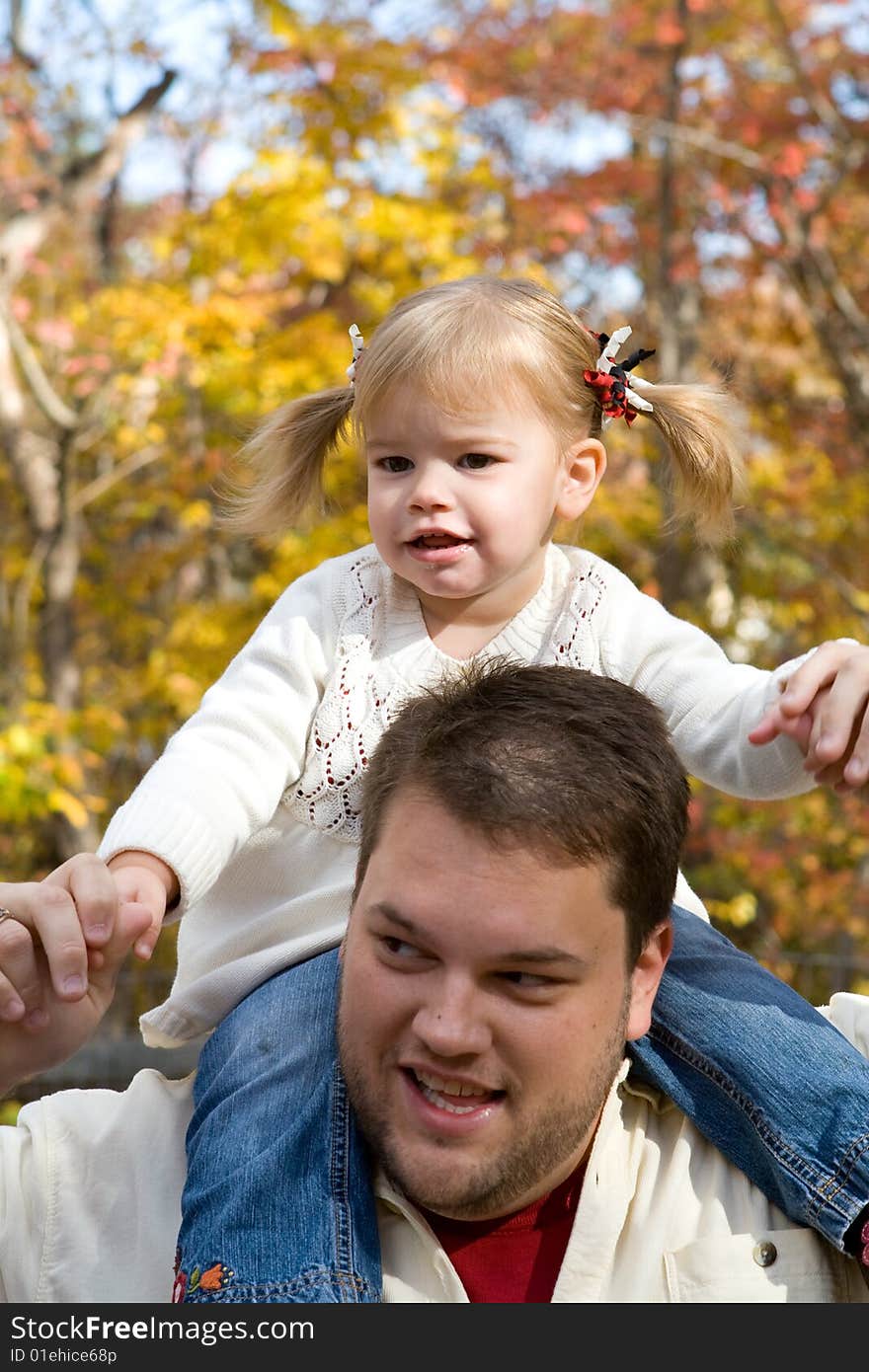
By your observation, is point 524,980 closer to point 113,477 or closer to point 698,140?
point 698,140

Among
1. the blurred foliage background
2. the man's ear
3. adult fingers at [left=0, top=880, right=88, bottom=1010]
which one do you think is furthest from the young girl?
the blurred foliage background

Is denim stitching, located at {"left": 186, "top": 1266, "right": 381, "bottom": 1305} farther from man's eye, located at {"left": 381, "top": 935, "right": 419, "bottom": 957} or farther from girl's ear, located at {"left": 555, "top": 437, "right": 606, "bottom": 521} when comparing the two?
girl's ear, located at {"left": 555, "top": 437, "right": 606, "bottom": 521}

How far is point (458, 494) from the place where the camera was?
2467 millimetres

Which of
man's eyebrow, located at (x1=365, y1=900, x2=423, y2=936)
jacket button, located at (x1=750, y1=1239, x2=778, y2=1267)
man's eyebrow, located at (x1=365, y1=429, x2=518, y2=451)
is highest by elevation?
man's eyebrow, located at (x1=365, y1=429, x2=518, y2=451)

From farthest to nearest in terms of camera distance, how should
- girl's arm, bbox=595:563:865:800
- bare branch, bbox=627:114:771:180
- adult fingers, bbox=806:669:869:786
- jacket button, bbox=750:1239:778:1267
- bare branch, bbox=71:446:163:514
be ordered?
bare branch, bbox=71:446:163:514
bare branch, bbox=627:114:771:180
girl's arm, bbox=595:563:865:800
jacket button, bbox=750:1239:778:1267
adult fingers, bbox=806:669:869:786

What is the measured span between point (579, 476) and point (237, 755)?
864mm

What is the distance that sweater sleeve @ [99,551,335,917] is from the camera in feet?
7.05

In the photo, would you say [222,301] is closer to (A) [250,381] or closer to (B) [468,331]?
(A) [250,381]

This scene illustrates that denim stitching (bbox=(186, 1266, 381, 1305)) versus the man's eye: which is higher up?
the man's eye

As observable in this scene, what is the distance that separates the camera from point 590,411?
2814mm

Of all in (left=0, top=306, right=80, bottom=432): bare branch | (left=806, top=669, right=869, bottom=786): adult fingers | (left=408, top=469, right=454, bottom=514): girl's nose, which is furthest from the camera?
(left=0, top=306, right=80, bottom=432): bare branch

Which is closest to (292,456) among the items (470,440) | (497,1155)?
(470,440)

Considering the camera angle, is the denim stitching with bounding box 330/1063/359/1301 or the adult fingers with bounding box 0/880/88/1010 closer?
the adult fingers with bounding box 0/880/88/1010

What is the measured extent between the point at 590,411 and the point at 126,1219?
63.6 inches
